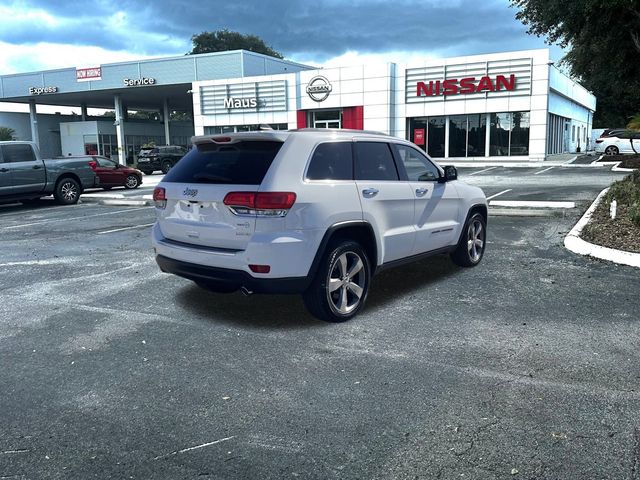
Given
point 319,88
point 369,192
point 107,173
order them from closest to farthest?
point 369,192 < point 107,173 < point 319,88

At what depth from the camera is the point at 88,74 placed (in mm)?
47844

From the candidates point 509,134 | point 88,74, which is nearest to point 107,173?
point 509,134

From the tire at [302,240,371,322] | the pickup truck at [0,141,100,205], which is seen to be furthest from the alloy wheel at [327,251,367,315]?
the pickup truck at [0,141,100,205]

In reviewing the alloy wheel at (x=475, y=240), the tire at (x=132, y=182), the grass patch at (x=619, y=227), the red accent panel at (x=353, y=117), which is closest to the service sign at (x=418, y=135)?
the red accent panel at (x=353, y=117)

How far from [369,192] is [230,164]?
1.36 meters

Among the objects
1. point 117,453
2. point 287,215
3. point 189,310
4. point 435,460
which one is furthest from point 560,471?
point 189,310

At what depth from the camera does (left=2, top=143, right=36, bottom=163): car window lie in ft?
50.3

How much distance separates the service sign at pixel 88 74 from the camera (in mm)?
47216

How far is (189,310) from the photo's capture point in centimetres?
562

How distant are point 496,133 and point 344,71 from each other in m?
10.6

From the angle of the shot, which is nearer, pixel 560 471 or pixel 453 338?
pixel 560 471

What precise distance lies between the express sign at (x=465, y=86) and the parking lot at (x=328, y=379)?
2742cm

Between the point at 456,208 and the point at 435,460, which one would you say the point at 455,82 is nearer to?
the point at 456,208

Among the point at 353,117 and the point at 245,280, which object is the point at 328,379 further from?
the point at 353,117
